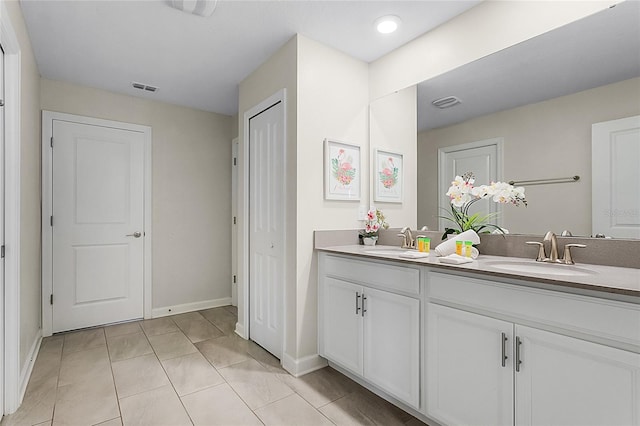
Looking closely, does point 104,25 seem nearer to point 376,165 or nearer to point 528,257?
point 376,165

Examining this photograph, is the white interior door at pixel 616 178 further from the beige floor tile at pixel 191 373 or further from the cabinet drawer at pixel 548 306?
the beige floor tile at pixel 191 373

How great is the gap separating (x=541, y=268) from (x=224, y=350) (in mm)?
→ 2299

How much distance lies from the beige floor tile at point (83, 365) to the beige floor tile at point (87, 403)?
0.08 metres

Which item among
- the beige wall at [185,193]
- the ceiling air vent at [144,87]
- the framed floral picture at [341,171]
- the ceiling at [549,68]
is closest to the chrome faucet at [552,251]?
the ceiling at [549,68]

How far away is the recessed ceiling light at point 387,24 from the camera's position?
6.85 feet

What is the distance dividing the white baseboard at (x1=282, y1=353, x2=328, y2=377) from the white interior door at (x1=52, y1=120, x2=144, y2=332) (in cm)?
198

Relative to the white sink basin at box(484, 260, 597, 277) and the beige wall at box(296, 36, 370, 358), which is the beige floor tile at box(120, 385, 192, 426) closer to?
the beige wall at box(296, 36, 370, 358)

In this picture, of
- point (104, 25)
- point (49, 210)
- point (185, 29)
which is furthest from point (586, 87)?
point (49, 210)

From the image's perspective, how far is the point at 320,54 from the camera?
7.88 feet

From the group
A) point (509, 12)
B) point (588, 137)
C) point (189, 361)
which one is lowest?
point (189, 361)

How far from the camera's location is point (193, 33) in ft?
7.48

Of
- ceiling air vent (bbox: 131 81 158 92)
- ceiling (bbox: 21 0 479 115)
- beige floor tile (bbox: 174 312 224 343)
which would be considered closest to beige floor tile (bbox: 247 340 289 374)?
beige floor tile (bbox: 174 312 224 343)

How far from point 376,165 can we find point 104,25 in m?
2.12

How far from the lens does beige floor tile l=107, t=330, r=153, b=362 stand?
2.60m
